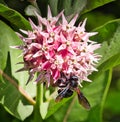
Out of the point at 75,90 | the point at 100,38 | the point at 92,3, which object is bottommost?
the point at 75,90

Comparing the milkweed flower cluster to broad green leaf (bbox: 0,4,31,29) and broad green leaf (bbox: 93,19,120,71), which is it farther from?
broad green leaf (bbox: 93,19,120,71)

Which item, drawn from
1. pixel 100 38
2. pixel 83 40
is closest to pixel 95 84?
pixel 100 38

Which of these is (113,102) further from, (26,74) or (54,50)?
(54,50)

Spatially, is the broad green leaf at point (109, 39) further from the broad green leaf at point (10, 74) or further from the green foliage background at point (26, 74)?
the broad green leaf at point (10, 74)

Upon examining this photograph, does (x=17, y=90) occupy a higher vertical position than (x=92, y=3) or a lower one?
lower

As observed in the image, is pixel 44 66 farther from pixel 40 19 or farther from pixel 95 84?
pixel 95 84
